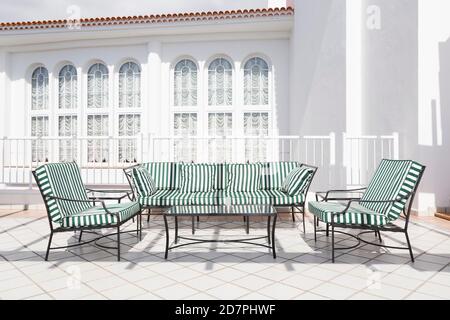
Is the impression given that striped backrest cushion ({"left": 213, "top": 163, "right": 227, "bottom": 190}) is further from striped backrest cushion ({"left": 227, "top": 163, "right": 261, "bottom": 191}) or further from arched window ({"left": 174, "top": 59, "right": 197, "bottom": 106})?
arched window ({"left": 174, "top": 59, "right": 197, "bottom": 106})

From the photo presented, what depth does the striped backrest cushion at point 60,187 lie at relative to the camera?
3617 mm

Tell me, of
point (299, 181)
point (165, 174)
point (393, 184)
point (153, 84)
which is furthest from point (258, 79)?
point (393, 184)

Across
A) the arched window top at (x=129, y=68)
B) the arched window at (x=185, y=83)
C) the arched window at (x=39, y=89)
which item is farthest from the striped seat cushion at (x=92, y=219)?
the arched window at (x=39, y=89)

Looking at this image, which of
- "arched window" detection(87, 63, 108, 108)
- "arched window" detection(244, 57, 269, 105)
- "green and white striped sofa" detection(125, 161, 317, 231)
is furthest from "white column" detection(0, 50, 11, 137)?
"arched window" detection(244, 57, 269, 105)

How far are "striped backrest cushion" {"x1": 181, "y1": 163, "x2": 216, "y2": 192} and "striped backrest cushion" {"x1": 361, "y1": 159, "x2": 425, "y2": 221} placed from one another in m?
2.51

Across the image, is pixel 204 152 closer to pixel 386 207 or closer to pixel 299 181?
pixel 299 181

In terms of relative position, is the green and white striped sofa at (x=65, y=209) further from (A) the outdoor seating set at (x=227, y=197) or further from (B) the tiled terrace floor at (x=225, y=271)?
(B) the tiled terrace floor at (x=225, y=271)

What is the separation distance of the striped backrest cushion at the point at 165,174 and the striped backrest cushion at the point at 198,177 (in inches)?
5.1

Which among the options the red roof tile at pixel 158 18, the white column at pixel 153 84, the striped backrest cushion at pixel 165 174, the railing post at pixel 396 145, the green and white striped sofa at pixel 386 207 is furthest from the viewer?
the white column at pixel 153 84

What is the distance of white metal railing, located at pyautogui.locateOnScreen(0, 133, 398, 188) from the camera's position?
6.38 meters

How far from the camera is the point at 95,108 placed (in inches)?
383

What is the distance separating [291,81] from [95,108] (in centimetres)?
596

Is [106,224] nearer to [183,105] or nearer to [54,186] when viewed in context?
[54,186]

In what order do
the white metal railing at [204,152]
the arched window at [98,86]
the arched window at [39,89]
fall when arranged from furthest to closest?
the arched window at [39,89] → the arched window at [98,86] → the white metal railing at [204,152]
